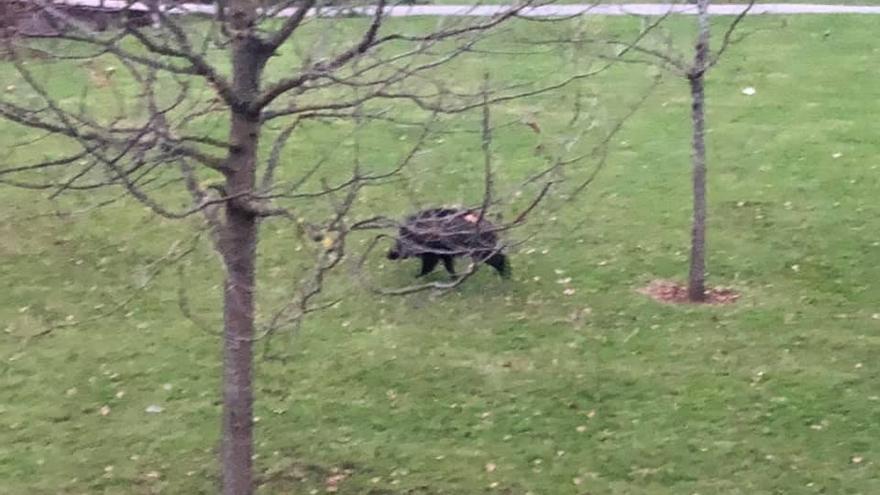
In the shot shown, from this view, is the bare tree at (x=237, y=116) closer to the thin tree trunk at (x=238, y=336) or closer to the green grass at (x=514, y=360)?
the thin tree trunk at (x=238, y=336)

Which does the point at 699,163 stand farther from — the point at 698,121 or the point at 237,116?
the point at 237,116

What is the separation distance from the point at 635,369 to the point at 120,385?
3017 millimetres

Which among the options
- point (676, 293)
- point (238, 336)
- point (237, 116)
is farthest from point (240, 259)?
point (676, 293)

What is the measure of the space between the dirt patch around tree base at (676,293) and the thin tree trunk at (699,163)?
0.28ft

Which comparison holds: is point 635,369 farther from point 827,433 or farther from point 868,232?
point 868,232

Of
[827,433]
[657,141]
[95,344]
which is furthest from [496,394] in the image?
[657,141]

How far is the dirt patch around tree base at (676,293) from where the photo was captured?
8.52 m

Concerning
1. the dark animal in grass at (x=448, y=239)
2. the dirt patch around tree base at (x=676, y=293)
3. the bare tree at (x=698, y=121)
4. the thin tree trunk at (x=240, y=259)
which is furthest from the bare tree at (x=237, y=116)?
the dirt patch around tree base at (x=676, y=293)

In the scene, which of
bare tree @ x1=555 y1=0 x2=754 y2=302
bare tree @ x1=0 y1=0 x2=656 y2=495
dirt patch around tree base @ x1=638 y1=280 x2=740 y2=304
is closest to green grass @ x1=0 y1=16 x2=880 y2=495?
dirt patch around tree base @ x1=638 y1=280 x2=740 y2=304

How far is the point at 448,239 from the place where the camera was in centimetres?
625

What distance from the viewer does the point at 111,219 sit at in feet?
34.4

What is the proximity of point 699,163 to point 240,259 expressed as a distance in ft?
13.4

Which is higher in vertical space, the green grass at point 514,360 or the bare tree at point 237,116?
the bare tree at point 237,116

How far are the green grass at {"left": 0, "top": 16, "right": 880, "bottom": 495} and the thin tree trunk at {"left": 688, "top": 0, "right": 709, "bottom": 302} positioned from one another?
0.22 meters
